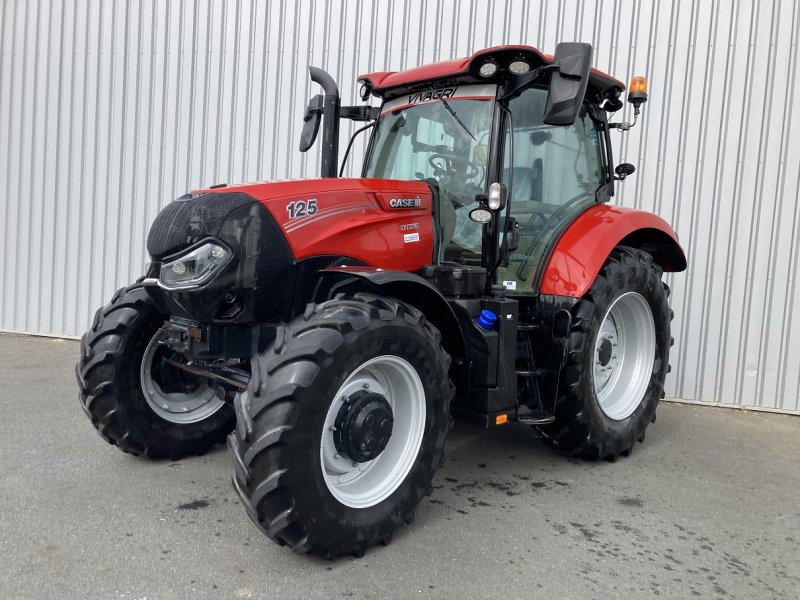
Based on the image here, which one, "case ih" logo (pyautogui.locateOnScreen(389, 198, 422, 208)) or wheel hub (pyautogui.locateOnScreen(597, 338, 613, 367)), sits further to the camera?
wheel hub (pyautogui.locateOnScreen(597, 338, 613, 367))

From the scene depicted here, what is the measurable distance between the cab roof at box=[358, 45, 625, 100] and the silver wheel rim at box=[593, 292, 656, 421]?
1.38m

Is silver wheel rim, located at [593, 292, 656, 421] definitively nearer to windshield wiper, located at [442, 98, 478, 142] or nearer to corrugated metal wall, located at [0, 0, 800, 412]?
windshield wiper, located at [442, 98, 478, 142]

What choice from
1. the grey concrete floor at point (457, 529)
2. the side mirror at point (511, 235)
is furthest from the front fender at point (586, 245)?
the grey concrete floor at point (457, 529)

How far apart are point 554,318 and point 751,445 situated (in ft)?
7.08

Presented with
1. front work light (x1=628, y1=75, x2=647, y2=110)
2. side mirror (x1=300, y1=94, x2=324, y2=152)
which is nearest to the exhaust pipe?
side mirror (x1=300, y1=94, x2=324, y2=152)

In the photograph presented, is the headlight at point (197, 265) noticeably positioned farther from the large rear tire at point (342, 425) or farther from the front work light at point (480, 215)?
the front work light at point (480, 215)

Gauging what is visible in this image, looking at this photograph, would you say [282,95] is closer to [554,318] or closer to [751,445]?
[554,318]

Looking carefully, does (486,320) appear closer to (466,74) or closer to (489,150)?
(489,150)

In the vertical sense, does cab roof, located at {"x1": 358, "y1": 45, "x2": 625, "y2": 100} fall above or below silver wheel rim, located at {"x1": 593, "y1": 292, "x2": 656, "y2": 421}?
above

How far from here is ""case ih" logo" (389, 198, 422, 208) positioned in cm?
347

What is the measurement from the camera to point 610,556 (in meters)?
2.92

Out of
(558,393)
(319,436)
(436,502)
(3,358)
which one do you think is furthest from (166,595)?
(3,358)

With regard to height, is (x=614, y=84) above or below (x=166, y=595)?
above

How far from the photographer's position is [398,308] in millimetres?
2953
